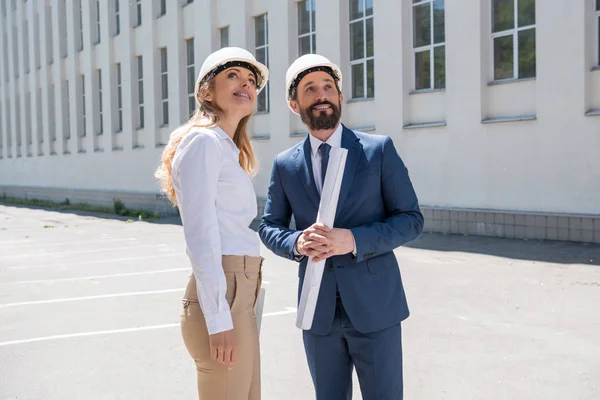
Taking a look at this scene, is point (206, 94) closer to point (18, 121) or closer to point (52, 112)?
point (52, 112)

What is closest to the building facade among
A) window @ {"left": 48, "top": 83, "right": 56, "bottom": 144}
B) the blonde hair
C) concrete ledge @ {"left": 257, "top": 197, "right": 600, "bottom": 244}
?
concrete ledge @ {"left": 257, "top": 197, "right": 600, "bottom": 244}

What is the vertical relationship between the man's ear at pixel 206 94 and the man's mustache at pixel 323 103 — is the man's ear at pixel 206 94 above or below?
above

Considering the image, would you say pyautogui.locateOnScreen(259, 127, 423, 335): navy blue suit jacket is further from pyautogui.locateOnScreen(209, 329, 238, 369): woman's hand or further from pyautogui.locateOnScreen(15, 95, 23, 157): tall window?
pyautogui.locateOnScreen(15, 95, 23, 157): tall window

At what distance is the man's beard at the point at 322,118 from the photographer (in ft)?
10.3

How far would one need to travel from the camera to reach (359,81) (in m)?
18.0

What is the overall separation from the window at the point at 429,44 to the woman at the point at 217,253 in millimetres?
13444

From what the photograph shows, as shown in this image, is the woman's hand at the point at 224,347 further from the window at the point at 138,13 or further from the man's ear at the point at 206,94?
the window at the point at 138,13

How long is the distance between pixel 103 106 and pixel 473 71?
2088 centimetres

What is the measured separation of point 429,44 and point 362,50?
2321 mm

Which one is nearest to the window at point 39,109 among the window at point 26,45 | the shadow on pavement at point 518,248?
the window at point 26,45

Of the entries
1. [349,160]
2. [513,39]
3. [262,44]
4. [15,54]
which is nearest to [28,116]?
[15,54]

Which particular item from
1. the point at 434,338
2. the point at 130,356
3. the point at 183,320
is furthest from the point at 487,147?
the point at 183,320

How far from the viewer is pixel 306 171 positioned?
318cm

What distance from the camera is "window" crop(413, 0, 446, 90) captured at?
1570 centimetres
